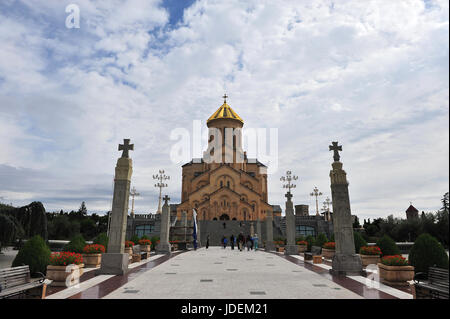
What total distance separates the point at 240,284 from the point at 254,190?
1581 inches

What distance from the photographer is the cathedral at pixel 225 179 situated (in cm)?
4138

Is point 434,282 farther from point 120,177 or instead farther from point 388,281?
point 120,177

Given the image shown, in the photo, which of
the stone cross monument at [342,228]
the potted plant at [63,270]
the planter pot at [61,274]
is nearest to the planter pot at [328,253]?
the stone cross monument at [342,228]

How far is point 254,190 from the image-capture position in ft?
155

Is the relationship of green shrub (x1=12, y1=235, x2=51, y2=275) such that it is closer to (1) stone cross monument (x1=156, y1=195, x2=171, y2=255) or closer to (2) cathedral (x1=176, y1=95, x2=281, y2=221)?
(1) stone cross monument (x1=156, y1=195, x2=171, y2=255)

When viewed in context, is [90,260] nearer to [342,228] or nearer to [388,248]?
[342,228]

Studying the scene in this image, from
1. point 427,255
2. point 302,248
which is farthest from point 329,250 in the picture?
point 427,255

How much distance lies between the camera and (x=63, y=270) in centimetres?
739

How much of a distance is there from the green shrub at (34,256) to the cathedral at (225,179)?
30.4 m

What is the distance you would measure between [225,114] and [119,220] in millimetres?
45231
